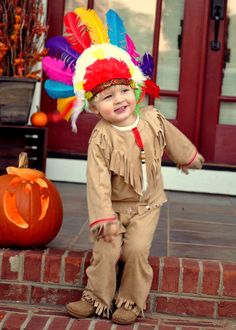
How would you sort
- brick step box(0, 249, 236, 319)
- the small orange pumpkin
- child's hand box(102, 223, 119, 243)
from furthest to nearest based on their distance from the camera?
the small orange pumpkin
brick step box(0, 249, 236, 319)
child's hand box(102, 223, 119, 243)

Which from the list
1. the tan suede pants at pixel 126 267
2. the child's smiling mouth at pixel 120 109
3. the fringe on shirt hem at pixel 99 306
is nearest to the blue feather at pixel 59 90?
the child's smiling mouth at pixel 120 109

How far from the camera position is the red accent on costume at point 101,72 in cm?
269

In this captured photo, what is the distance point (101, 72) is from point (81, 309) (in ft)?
3.33

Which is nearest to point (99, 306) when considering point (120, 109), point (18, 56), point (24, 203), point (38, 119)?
point (24, 203)

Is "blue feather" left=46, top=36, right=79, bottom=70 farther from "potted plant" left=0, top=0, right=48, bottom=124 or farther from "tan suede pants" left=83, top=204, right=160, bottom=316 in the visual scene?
"potted plant" left=0, top=0, right=48, bottom=124

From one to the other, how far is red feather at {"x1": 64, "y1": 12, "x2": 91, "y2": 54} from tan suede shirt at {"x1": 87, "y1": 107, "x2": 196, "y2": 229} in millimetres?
337

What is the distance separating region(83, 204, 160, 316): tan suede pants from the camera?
2.74 m

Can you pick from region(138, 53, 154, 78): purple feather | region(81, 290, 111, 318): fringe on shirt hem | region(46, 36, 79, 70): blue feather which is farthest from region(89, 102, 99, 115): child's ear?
region(81, 290, 111, 318): fringe on shirt hem

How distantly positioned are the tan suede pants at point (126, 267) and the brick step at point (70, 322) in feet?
0.24

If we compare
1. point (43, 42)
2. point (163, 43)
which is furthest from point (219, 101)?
point (43, 42)

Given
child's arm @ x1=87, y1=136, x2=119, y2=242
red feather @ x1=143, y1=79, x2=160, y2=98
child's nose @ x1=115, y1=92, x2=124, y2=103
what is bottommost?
child's arm @ x1=87, y1=136, x2=119, y2=242

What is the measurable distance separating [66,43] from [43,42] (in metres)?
2.04

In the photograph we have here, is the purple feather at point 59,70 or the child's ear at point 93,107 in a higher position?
the purple feather at point 59,70

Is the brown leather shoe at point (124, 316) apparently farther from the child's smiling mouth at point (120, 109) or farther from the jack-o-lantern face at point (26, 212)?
the child's smiling mouth at point (120, 109)
